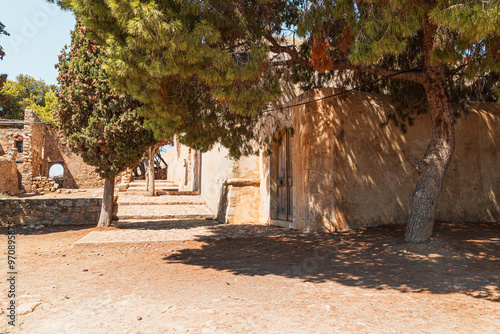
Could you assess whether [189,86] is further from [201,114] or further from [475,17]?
[475,17]

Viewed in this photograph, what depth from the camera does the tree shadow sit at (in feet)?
13.5

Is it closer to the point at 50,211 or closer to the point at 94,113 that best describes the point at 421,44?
the point at 94,113

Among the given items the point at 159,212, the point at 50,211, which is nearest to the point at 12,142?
the point at 50,211

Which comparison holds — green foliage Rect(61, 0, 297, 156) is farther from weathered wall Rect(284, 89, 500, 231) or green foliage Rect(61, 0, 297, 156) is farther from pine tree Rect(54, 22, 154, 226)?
pine tree Rect(54, 22, 154, 226)

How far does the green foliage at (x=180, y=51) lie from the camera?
155 inches

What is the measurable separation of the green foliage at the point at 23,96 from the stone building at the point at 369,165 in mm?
29344

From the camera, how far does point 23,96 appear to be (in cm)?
3331

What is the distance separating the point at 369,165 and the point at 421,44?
261 centimetres

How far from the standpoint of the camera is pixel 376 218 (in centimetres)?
756

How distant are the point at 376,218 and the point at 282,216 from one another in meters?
2.51

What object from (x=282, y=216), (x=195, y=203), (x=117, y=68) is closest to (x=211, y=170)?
(x=195, y=203)

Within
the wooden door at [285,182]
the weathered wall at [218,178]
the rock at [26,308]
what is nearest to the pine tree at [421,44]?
the wooden door at [285,182]

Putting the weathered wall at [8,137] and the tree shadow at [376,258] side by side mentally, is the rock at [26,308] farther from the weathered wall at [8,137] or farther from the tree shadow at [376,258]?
the weathered wall at [8,137]

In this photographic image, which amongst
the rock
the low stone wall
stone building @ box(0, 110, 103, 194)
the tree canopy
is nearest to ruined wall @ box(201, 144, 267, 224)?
the low stone wall
